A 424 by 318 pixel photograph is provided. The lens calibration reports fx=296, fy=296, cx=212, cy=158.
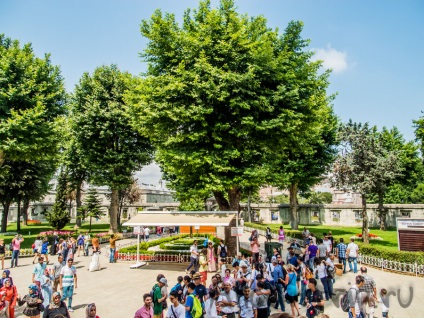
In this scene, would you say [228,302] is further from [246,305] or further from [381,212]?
[381,212]

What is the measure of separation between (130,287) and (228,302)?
8390 mm

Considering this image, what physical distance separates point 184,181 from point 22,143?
1335cm

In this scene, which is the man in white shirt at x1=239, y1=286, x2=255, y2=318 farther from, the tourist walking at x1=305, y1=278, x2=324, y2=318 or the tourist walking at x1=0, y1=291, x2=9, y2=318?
the tourist walking at x1=0, y1=291, x2=9, y2=318

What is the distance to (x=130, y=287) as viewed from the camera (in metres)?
14.7

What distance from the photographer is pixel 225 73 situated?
17359mm

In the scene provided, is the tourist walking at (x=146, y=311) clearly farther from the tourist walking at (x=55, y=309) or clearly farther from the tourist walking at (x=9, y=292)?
the tourist walking at (x=9, y=292)

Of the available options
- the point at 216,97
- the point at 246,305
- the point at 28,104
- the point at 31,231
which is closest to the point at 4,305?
the point at 246,305

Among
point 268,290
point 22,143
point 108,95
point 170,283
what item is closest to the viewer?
point 268,290

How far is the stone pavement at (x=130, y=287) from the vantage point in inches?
450

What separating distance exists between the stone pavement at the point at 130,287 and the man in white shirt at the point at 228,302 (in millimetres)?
4250

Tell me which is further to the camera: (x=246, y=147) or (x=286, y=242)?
(x=286, y=242)

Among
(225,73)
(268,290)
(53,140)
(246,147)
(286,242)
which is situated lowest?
(286,242)

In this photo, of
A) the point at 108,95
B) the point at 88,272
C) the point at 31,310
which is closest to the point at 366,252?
the point at 88,272

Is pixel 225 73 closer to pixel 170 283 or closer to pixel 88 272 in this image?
pixel 170 283
